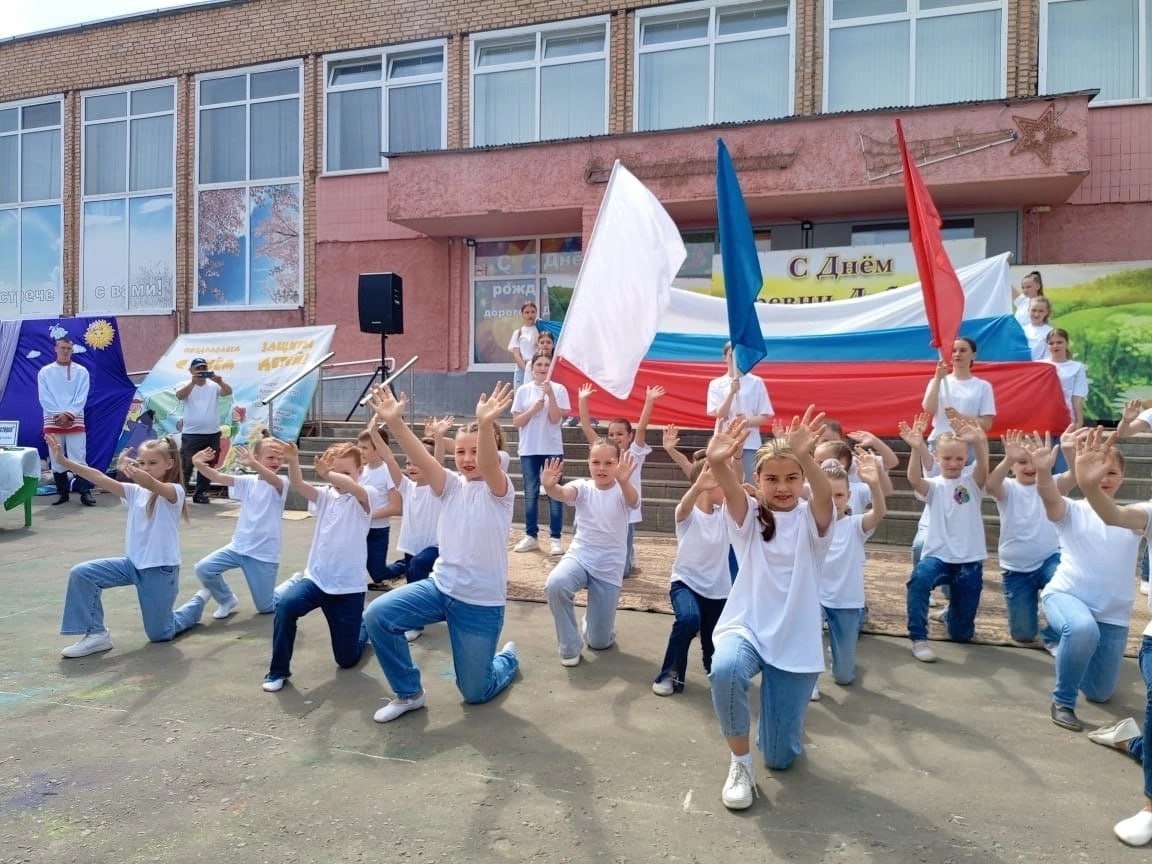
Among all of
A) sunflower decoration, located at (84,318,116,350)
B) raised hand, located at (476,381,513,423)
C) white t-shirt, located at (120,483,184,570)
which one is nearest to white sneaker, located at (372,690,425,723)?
raised hand, located at (476,381,513,423)

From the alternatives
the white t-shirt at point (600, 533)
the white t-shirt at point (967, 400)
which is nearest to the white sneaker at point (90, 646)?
the white t-shirt at point (600, 533)

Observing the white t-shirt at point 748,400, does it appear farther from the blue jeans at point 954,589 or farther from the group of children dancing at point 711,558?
the blue jeans at point 954,589

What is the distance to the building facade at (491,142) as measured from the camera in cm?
1208

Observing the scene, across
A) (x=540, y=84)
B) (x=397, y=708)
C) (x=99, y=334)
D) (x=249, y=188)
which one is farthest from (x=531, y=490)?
(x=249, y=188)

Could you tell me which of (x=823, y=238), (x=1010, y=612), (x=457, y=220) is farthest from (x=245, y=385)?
(x=1010, y=612)

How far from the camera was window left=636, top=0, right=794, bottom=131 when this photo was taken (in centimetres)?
1401

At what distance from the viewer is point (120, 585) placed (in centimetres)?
542

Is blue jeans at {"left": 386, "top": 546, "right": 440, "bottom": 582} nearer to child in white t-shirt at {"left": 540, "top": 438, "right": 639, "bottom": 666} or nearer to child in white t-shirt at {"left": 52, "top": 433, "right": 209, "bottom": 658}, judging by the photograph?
child in white t-shirt at {"left": 540, "top": 438, "right": 639, "bottom": 666}

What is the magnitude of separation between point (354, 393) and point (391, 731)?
11.7 metres

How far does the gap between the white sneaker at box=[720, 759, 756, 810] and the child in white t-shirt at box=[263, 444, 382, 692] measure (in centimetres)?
240

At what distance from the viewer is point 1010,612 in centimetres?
543

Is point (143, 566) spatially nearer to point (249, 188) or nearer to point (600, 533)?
point (600, 533)

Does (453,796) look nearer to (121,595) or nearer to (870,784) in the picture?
(870,784)

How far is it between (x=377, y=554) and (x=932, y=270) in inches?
178
